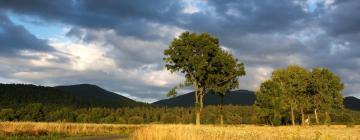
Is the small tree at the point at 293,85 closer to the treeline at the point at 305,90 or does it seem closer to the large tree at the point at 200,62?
the treeline at the point at 305,90

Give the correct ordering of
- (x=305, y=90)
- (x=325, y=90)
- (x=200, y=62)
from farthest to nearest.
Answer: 1. (x=325, y=90)
2. (x=305, y=90)
3. (x=200, y=62)

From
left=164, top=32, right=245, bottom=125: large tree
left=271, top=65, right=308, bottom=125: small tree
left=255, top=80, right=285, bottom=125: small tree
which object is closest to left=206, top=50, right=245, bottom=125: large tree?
left=164, top=32, right=245, bottom=125: large tree

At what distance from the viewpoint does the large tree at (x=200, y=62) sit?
2589 inches

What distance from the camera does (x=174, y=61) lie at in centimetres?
6844

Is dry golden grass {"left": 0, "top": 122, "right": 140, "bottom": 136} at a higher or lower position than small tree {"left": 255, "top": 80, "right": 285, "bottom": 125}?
lower

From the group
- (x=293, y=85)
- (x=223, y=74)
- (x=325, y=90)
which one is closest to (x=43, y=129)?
(x=223, y=74)

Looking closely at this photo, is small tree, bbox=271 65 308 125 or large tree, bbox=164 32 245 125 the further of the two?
small tree, bbox=271 65 308 125

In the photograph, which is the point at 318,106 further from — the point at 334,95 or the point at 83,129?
the point at 83,129

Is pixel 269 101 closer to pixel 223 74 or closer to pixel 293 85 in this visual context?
pixel 293 85

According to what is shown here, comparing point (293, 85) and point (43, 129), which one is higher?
Result: point (293, 85)

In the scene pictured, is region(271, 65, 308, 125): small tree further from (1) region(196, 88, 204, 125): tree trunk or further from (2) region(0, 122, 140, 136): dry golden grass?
(2) region(0, 122, 140, 136): dry golden grass

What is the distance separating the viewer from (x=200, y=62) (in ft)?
213

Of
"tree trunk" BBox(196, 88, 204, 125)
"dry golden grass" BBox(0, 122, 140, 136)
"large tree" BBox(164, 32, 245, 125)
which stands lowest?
"dry golden grass" BBox(0, 122, 140, 136)

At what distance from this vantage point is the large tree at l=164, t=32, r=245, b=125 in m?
65.8
